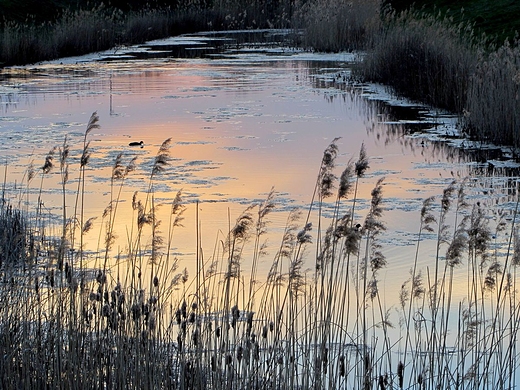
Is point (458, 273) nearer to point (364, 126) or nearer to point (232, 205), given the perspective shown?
point (232, 205)

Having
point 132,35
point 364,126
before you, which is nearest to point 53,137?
point 364,126

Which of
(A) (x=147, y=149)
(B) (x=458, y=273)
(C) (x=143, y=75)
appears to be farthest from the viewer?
(C) (x=143, y=75)

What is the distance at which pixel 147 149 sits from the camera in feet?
37.1

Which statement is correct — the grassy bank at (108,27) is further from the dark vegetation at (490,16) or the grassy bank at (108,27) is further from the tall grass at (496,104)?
the tall grass at (496,104)

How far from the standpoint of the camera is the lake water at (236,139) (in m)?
8.35

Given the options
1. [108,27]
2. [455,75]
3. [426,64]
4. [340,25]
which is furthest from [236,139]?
[108,27]

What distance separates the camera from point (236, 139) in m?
12.2

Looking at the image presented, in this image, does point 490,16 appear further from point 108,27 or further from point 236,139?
point 236,139

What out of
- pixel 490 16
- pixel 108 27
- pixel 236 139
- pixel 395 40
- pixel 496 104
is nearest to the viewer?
pixel 496 104

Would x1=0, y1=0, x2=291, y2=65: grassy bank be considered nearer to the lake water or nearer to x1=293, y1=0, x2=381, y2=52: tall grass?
the lake water

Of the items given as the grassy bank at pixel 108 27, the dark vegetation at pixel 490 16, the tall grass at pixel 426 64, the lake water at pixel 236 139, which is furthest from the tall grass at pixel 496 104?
the grassy bank at pixel 108 27

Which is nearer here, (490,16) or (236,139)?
(236,139)

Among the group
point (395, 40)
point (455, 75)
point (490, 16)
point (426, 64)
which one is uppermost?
point (490, 16)

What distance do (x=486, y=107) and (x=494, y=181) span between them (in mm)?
2305
